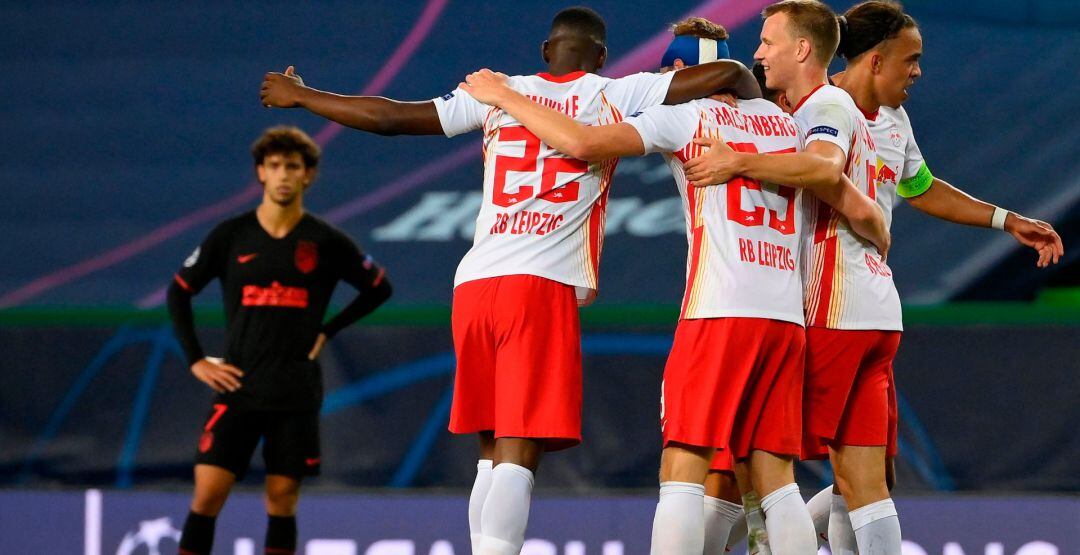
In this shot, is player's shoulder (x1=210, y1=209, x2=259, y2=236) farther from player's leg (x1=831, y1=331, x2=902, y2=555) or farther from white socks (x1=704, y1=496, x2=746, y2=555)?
player's leg (x1=831, y1=331, x2=902, y2=555)

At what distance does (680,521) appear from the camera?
11.0 feet

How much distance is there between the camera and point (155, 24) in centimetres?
746

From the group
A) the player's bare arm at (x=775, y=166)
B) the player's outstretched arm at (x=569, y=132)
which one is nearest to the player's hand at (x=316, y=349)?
the player's outstretched arm at (x=569, y=132)

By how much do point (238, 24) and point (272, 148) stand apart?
93.5 inches

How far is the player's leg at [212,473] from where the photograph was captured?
16.5 feet

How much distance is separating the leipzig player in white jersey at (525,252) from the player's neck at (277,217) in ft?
4.85

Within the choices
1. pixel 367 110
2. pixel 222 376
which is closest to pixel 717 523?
pixel 367 110

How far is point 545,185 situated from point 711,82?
1.76 feet

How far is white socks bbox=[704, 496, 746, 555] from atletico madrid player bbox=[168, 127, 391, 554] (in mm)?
1858

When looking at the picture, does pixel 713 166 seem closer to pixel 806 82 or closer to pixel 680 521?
pixel 806 82

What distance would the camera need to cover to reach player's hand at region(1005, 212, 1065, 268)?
422cm

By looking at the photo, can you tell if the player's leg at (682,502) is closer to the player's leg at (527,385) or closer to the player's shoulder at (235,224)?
the player's leg at (527,385)

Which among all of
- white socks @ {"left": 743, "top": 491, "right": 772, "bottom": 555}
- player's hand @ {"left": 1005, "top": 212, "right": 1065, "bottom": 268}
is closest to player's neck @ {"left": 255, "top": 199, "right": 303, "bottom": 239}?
white socks @ {"left": 743, "top": 491, "right": 772, "bottom": 555}

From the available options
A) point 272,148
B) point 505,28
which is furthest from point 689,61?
point 505,28
